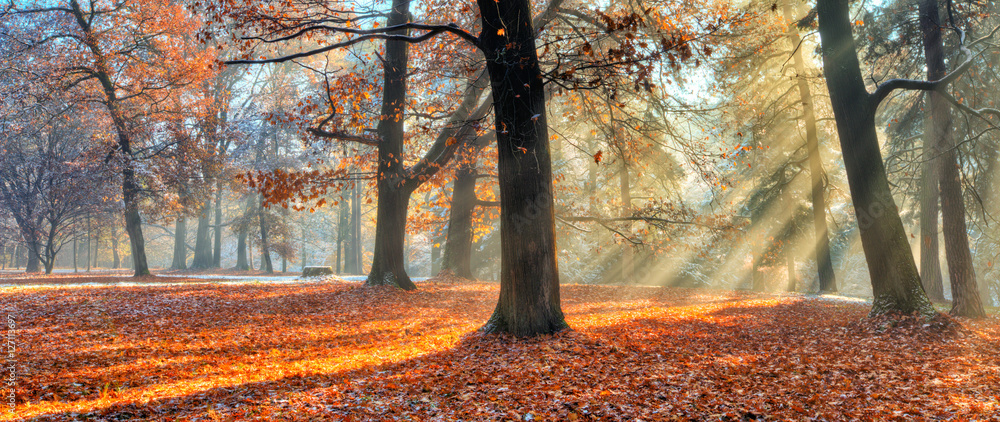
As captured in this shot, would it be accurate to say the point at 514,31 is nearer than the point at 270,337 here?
Yes

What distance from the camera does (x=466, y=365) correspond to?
18.2 ft

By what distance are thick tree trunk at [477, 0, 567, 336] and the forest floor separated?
0.47m

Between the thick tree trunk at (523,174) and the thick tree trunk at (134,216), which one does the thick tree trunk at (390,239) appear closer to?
the thick tree trunk at (523,174)

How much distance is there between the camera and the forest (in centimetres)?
461

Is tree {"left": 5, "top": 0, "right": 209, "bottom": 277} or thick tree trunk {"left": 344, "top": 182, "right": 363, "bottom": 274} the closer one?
tree {"left": 5, "top": 0, "right": 209, "bottom": 277}

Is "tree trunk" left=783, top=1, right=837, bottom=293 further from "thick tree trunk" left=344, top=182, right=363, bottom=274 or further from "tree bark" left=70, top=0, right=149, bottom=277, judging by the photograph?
"thick tree trunk" left=344, top=182, right=363, bottom=274

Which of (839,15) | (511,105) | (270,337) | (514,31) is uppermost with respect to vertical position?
(839,15)

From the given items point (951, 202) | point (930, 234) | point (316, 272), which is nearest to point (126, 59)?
point (316, 272)

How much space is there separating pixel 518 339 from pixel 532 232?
1384 millimetres

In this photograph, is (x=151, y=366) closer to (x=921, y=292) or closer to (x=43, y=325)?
(x=43, y=325)

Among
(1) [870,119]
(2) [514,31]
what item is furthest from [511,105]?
(1) [870,119]

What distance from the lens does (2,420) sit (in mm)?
3666

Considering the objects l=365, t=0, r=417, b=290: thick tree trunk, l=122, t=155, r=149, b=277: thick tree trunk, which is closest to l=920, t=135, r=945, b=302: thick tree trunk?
l=365, t=0, r=417, b=290: thick tree trunk

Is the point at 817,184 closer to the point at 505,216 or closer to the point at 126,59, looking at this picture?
the point at 505,216
